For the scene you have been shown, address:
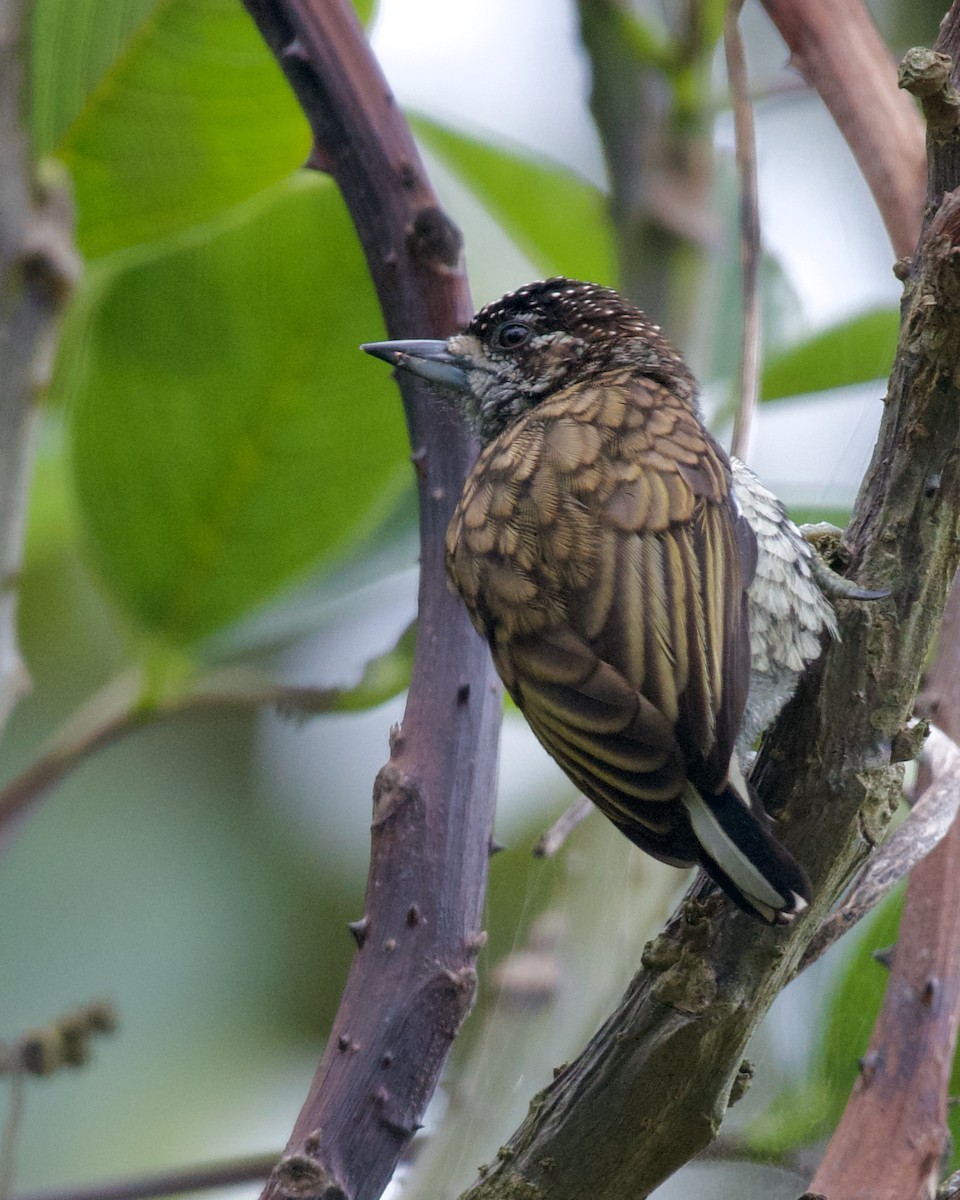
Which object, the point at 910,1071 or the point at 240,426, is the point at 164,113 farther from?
the point at 910,1071

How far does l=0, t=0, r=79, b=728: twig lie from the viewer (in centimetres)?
221

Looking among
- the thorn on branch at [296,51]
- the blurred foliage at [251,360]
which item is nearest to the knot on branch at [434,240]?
the thorn on branch at [296,51]

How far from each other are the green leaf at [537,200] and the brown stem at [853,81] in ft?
3.30

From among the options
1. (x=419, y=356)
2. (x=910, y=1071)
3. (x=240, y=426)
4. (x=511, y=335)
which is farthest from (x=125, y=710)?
(x=910, y=1071)

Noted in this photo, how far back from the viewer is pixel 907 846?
1.96 m

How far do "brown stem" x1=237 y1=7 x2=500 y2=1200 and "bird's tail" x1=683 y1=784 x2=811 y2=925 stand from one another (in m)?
0.39

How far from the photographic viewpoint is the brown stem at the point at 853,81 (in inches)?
97.7

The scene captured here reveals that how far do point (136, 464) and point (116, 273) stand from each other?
0.39 meters

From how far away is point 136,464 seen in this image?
292cm

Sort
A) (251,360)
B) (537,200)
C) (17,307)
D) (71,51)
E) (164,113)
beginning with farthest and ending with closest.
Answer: (537,200), (251,360), (164,113), (71,51), (17,307)

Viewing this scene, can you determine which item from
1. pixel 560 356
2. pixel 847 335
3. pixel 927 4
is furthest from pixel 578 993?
pixel 927 4

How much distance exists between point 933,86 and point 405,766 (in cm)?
106

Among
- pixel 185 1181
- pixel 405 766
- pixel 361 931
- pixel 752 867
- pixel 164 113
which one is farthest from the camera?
pixel 164 113

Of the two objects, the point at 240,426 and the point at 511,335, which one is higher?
the point at 511,335
